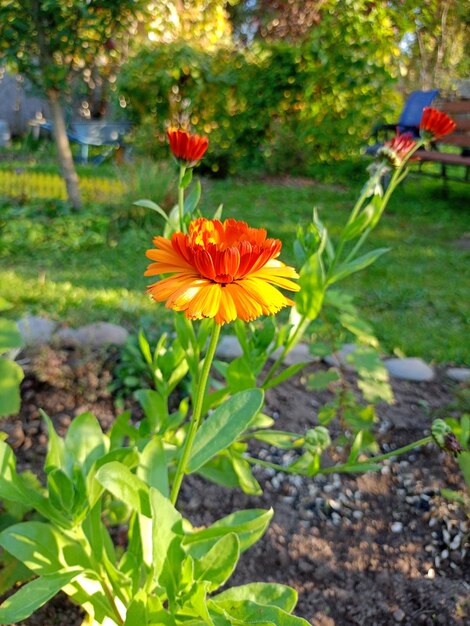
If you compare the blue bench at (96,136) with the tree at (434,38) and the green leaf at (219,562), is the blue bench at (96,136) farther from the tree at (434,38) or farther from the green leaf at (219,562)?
the green leaf at (219,562)

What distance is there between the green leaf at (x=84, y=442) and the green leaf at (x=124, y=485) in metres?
0.25

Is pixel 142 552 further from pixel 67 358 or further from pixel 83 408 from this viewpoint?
pixel 67 358

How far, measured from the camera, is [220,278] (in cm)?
70

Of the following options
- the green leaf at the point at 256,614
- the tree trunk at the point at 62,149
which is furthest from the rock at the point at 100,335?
the tree trunk at the point at 62,149

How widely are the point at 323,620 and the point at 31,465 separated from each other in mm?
965

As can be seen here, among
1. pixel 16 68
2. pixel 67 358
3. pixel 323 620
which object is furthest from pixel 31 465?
pixel 16 68

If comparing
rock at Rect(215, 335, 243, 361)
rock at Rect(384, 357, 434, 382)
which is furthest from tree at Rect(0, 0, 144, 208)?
rock at Rect(384, 357, 434, 382)

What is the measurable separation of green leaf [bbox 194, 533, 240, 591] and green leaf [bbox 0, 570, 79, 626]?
23cm

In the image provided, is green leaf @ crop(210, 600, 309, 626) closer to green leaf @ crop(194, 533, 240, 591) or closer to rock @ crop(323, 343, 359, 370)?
green leaf @ crop(194, 533, 240, 591)

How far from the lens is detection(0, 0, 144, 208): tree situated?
4211 millimetres

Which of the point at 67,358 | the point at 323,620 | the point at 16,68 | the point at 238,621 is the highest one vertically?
the point at 16,68

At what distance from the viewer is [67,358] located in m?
2.20

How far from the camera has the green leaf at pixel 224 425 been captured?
94cm

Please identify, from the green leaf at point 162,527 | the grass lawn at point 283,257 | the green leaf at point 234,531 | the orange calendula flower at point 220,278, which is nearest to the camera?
the orange calendula flower at point 220,278
